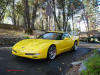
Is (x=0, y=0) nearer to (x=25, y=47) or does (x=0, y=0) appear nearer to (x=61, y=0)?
(x=61, y=0)

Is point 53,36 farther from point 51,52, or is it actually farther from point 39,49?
point 39,49

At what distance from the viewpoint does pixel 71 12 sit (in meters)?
30.2

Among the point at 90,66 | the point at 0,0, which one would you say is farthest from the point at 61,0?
the point at 90,66

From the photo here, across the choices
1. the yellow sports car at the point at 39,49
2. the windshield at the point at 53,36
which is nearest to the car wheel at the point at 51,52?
the yellow sports car at the point at 39,49

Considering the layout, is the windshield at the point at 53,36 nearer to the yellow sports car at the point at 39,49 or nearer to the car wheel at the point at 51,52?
the yellow sports car at the point at 39,49

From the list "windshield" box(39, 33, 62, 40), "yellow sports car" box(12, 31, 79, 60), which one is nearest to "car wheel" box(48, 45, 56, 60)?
"yellow sports car" box(12, 31, 79, 60)

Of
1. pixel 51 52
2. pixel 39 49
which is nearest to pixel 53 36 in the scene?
pixel 51 52

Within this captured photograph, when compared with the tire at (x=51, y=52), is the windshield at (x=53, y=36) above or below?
above

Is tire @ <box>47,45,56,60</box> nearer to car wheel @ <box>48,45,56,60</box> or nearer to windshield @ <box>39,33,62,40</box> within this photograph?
car wheel @ <box>48,45,56,60</box>

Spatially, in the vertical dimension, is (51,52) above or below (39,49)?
below

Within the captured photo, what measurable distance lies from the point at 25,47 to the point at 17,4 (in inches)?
1223

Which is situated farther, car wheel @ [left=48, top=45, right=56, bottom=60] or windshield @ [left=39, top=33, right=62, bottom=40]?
windshield @ [left=39, top=33, right=62, bottom=40]

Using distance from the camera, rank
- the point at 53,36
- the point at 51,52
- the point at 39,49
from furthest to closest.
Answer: the point at 53,36 → the point at 51,52 → the point at 39,49

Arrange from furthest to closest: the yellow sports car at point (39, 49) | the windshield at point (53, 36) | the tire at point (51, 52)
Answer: the windshield at point (53, 36) → the tire at point (51, 52) → the yellow sports car at point (39, 49)
